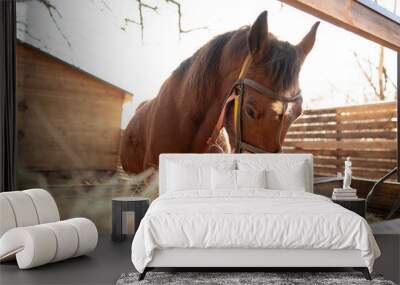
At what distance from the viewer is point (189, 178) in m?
5.20

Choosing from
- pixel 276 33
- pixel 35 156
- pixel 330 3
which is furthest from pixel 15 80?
pixel 330 3

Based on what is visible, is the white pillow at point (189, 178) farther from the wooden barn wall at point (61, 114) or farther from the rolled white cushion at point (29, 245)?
the rolled white cushion at point (29, 245)

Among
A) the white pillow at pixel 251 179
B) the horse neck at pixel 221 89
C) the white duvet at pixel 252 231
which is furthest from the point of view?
the horse neck at pixel 221 89

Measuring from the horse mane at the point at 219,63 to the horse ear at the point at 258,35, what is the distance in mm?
66

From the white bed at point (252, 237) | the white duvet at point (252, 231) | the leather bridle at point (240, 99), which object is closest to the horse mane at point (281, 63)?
the leather bridle at point (240, 99)

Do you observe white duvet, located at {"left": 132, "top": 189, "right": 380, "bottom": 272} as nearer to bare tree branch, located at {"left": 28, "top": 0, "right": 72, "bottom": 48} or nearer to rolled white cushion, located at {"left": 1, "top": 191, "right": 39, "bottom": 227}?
rolled white cushion, located at {"left": 1, "top": 191, "right": 39, "bottom": 227}

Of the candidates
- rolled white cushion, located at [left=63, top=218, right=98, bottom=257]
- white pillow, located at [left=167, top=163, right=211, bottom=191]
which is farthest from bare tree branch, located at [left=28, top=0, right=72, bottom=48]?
rolled white cushion, located at [left=63, top=218, right=98, bottom=257]

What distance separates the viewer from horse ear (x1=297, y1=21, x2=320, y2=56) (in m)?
5.88

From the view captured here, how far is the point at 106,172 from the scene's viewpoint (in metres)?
5.88

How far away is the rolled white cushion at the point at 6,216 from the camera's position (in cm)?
420

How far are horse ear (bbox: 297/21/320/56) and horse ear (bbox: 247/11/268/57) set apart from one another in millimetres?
439

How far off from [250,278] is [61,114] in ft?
10.4

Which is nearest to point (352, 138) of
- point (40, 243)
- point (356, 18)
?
point (356, 18)

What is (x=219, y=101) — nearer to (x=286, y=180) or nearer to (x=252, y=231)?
(x=286, y=180)
